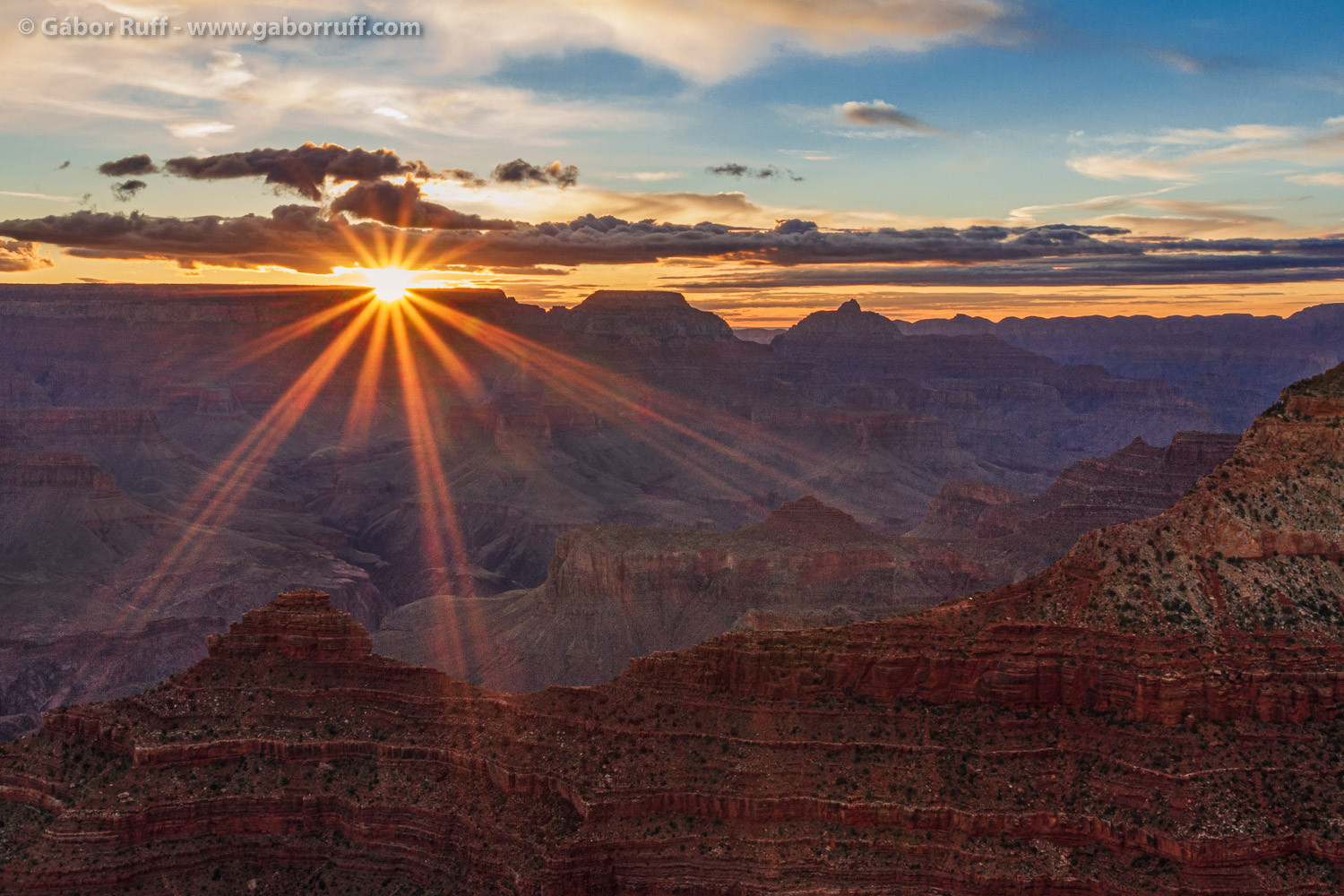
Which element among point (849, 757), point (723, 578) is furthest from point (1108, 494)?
point (849, 757)

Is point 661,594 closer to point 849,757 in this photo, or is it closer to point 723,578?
point 723,578

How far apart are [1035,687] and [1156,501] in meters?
68.7

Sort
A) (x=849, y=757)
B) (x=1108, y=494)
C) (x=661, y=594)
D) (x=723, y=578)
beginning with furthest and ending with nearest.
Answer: (x=1108, y=494) → (x=661, y=594) → (x=723, y=578) → (x=849, y=757)

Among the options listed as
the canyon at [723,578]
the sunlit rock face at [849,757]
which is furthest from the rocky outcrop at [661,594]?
the sunlit rock face at [849,757]

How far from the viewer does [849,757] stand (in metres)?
44.8

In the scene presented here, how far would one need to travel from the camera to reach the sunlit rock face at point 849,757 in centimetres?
4159

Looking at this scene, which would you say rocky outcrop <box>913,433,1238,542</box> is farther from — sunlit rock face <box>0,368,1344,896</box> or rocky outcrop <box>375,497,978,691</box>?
sunlit rock face <box>0,368,1344,896</box>

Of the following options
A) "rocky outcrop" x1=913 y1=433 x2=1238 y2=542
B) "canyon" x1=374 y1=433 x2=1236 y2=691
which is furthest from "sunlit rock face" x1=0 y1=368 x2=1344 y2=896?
"rocky outcrop" x1=913 y1=433 x2=1238 y2=542

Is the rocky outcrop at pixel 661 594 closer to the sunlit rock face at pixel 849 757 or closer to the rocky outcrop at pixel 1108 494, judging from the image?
the rocky outcrop at pixel 1108 494

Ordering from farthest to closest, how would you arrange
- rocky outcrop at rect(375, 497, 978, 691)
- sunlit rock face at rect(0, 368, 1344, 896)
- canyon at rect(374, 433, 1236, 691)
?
1. canyon at rect(374, 433, 1236, 691)
2. rocky outcrop at rect(375, 497, 978, 691)
3. sunlit rock face at rect(0, 368, 1344, 896)

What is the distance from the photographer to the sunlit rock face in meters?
41.6

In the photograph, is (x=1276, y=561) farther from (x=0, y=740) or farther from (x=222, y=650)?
(x=0, y=740)

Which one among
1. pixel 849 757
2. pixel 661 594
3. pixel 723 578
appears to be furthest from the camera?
pixel 661 594

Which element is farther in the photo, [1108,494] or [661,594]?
[1108,494]
